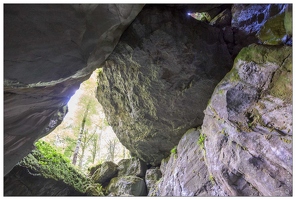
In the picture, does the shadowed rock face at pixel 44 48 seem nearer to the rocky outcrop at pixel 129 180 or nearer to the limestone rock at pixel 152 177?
the rocky outcrop at pixel 129 180

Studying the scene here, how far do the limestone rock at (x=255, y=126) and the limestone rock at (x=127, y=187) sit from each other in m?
5.00

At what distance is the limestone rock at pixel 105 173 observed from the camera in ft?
36.9

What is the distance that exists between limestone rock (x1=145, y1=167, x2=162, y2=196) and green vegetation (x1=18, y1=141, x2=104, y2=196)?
236 cm

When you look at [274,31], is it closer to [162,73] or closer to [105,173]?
[162,73]

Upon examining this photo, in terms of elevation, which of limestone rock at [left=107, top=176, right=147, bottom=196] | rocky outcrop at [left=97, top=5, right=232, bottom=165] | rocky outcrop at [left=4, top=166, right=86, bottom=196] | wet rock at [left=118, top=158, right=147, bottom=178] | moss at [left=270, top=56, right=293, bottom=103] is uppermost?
rocky outcrop at [left=97, top=5, right=232, bottom=165]

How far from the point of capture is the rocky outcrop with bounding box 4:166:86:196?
7.61 metres

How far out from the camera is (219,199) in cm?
555

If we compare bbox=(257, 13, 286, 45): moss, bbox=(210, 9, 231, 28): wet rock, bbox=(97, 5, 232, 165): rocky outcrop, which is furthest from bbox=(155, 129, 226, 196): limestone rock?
bbox=(210, 9, 231, 28): wet rock

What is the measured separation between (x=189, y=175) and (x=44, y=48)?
5953 mm

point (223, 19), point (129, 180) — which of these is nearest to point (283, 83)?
point (223, 19)

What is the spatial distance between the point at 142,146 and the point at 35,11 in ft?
25.6

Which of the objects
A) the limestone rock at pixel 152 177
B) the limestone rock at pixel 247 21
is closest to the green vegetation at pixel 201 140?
the limestone rock at pixel 247 21

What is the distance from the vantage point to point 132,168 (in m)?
11.6

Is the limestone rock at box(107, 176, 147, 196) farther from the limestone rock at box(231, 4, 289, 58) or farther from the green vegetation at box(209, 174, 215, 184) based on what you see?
the limestone rock at box(231, 4, 289, 58)
